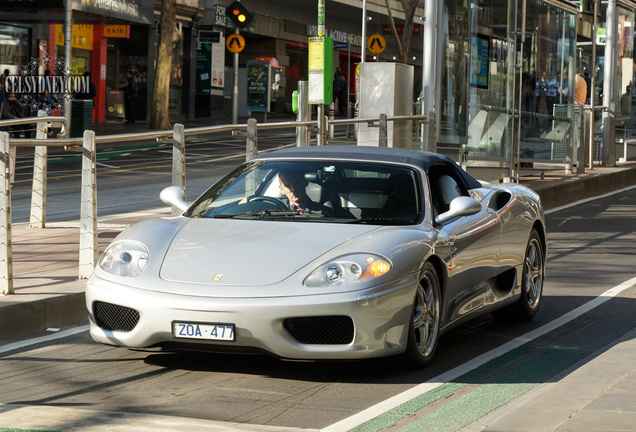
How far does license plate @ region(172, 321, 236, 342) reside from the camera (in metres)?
5.90

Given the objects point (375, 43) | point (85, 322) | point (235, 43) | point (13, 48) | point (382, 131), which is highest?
point (375, 43)

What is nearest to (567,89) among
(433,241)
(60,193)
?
(60,193)

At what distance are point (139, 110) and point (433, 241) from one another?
37.3 m

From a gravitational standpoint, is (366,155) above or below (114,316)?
above

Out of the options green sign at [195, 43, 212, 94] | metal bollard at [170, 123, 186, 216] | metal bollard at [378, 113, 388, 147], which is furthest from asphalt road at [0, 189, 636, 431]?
green sign at [195, 43, 212, 94]

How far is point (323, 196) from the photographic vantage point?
7.02 metres

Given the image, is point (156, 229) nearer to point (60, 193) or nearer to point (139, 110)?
point (60, 193)

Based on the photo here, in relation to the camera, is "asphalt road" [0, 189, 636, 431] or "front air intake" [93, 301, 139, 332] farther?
"front air intake" [93, 301, 139, 332]

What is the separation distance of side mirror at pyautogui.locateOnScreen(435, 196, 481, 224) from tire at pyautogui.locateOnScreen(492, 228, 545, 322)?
1.43 metres

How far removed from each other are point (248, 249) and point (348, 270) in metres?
0.59

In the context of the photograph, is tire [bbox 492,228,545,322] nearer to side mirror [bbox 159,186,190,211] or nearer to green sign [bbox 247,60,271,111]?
side mirror [bbox 159,186,190,211]

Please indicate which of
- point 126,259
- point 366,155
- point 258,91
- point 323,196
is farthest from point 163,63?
point 126,259

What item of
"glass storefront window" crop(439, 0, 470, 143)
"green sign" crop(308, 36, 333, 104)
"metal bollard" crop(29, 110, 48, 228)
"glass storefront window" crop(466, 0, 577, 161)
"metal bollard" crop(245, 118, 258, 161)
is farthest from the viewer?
"glass storefront window" crop(466, 0, 577, 161)

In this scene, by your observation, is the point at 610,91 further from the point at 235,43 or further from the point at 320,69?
the point at 320,69
